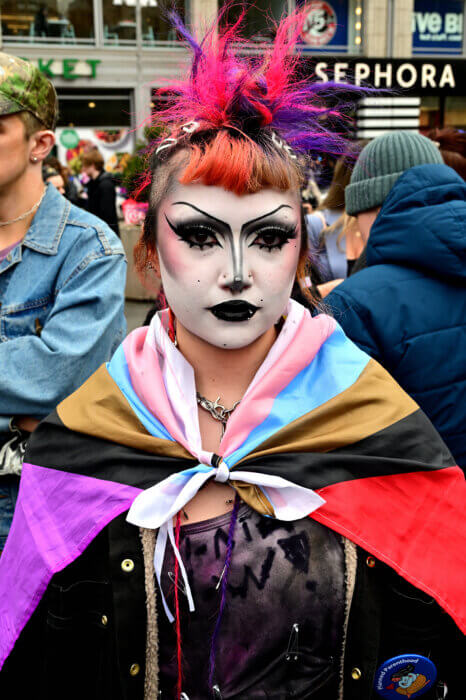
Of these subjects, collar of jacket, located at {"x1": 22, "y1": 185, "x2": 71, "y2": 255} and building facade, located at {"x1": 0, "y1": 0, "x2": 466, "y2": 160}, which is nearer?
collar of jacket, located at {"x1": 22, "y1": 185, "x2": 71, "y2": 255}

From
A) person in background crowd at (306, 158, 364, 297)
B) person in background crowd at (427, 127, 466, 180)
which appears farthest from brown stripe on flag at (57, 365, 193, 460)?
person in background crowd at (427, 127, 466, 180)

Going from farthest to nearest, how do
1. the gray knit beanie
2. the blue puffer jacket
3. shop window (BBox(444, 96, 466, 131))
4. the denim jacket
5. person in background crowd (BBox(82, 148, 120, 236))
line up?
shop window (BBox(444, 96, 466, 131)) < person in background crowd (BBox(82, 148, 120, 236)) < the gray knit beanie < the blue puffer jacket < the denim jacket

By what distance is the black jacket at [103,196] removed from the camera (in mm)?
8234

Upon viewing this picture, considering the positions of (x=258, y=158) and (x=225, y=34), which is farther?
(x=225, y=34)

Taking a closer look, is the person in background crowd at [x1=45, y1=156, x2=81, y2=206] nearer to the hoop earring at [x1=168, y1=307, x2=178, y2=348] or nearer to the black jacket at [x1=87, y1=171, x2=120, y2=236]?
the black jacket at [x1=87, y1=171, x2=120, y2=236]

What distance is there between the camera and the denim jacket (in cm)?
181

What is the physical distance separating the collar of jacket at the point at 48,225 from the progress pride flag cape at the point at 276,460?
1.92 feet

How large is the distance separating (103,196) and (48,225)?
21.2ft

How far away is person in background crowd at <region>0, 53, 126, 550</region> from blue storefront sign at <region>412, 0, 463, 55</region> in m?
17.3

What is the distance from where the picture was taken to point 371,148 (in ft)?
8.79

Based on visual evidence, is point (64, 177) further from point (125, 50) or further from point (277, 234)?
point (125, 50)

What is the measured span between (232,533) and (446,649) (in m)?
0.60

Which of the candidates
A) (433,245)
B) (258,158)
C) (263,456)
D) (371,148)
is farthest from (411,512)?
(371,148)

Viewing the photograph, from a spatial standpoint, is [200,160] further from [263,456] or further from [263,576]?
[263,576]
